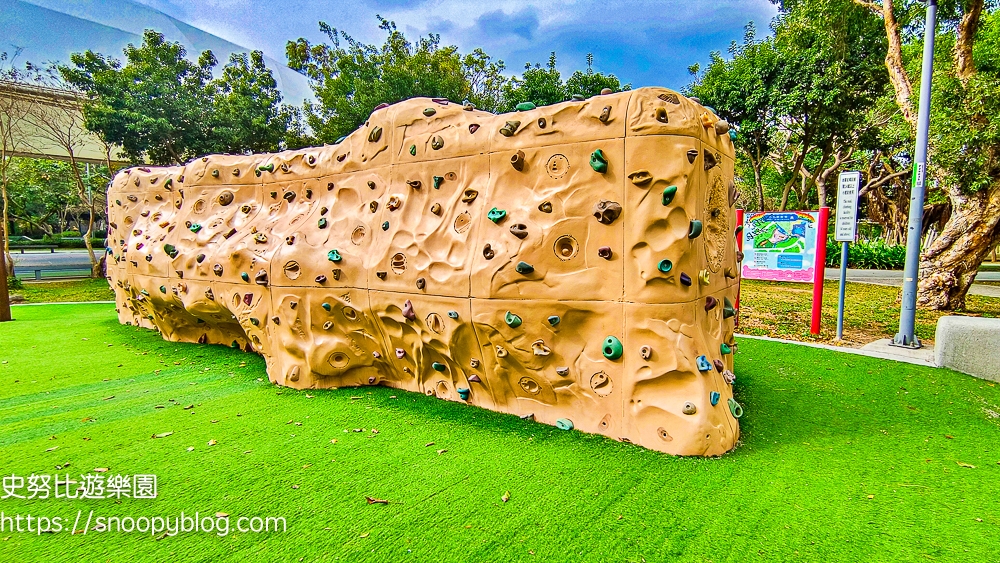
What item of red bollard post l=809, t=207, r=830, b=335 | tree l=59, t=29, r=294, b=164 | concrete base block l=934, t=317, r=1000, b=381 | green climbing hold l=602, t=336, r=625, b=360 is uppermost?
tree l=59, t=29, r=294, b=164

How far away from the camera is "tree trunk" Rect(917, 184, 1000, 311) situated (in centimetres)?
815

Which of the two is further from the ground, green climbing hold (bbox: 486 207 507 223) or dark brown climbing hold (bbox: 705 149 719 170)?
dark brown climbing hold (bbox: 705 149 719 170)

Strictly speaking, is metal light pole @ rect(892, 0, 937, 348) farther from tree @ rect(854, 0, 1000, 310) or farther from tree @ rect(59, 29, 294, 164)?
tree @ rect(59, 29, 294, 164)

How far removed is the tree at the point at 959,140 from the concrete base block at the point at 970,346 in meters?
3.94

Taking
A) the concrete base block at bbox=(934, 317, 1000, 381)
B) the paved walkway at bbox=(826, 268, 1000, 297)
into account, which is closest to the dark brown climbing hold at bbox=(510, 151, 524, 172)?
the concrete base block at bbox=(934, 317, 1000, 381)

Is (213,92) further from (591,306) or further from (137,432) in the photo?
(591,306)

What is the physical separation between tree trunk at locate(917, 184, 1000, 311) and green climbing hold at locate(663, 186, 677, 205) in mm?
8622

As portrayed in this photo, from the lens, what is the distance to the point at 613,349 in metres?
3.30

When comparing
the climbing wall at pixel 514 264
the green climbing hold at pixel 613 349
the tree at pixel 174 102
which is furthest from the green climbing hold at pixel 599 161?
the tree at pixel 174 102

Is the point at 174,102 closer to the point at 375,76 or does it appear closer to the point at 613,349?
the point at 375,76

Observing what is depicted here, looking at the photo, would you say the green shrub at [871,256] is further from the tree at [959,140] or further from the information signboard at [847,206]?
the information signboard at [847,206]

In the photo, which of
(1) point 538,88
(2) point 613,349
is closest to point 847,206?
(2) point 613,349

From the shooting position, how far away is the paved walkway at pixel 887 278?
11.8 m

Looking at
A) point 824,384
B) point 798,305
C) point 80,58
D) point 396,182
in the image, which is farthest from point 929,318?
point 80,58
